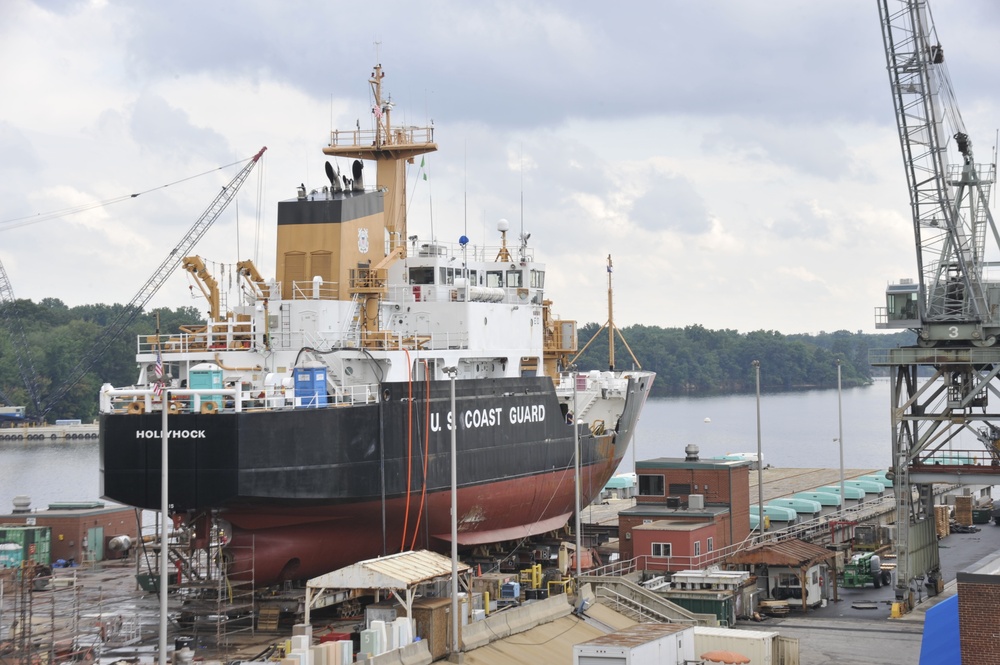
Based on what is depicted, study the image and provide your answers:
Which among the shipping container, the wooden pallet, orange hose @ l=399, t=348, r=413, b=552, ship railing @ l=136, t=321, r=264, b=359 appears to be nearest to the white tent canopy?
the wooden pallet

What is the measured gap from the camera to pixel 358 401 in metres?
34.8

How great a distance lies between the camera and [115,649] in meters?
29.1

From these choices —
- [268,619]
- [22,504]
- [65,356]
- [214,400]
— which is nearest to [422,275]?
[214,400]

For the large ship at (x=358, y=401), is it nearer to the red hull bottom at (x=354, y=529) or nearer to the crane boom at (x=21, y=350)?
the red hull bottom at (x=354, y=529)

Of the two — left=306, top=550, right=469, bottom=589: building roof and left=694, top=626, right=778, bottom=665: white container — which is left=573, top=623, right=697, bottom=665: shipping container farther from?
left=306, top=550, right=469, bottom=589: building roof

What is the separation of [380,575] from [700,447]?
9006cm

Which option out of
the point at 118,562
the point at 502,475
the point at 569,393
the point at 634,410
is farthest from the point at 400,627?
the point at 634,410

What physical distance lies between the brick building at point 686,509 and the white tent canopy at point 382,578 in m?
11.2

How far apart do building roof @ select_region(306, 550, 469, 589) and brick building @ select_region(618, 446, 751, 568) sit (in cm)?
1122

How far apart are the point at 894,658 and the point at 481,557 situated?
13024 millimetres

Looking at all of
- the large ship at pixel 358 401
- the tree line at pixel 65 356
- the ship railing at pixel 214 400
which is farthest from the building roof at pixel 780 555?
the tree line at pixel 65 356

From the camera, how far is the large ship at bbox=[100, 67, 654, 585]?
103ft

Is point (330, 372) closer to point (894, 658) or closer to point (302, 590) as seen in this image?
point (302, 590)

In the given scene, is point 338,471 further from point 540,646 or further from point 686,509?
point 686,509
